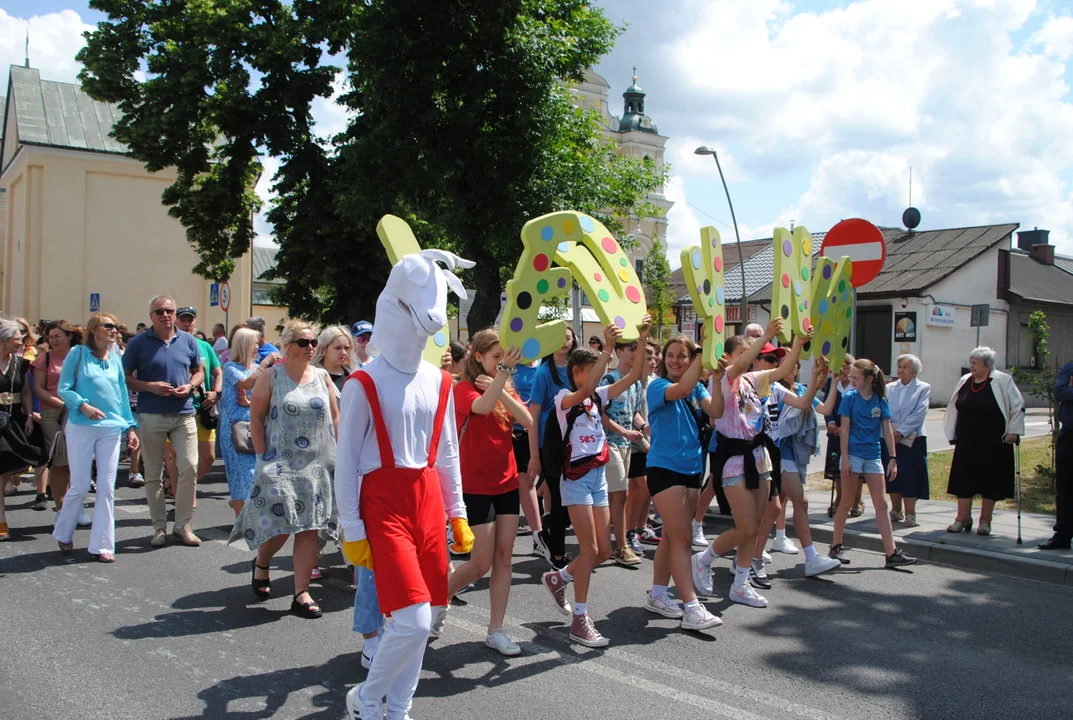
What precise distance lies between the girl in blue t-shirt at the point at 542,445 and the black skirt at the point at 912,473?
12.6ft

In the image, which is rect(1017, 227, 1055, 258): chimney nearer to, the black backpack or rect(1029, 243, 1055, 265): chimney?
rect(1029, 243, 1055, 265): chimney

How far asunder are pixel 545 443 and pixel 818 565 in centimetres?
287

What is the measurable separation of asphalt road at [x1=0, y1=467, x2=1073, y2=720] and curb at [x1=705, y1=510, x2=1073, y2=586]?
256 mm

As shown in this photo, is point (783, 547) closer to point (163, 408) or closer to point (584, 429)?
point (584, 429)

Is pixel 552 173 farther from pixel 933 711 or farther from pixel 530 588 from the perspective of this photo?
pixel 933 711

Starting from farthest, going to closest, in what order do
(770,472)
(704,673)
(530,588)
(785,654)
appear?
1. (530,588)
2. (770,472)
3. (785,654)
4. (704,673)

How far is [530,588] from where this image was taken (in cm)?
654

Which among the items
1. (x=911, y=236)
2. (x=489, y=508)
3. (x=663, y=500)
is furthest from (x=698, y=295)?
(x=911, y=236)

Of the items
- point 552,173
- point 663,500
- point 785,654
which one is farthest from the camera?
point 552,173

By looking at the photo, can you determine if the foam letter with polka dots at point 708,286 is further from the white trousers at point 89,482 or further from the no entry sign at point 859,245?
the white trousers at point 89,482

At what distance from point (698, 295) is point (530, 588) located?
105 inches

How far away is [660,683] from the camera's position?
15.0ft

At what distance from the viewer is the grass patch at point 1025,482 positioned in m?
10.1

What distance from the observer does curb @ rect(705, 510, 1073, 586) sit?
7141mm
